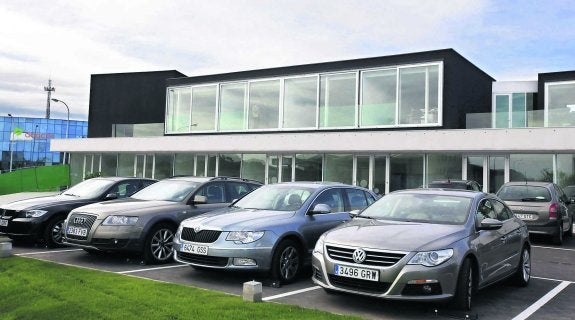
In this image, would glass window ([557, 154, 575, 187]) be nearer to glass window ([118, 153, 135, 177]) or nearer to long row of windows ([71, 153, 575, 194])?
long row of windows ([71, 153, 575, 194])

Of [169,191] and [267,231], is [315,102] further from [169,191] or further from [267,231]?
[267,231]

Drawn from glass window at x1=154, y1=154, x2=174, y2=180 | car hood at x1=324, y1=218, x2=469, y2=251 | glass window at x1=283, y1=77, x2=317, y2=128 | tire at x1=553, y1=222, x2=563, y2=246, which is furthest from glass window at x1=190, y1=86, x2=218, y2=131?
car hood at x1=324, y1=218, x2=469, y2=251

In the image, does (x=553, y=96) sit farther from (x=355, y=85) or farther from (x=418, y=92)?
(x=355, y=85)

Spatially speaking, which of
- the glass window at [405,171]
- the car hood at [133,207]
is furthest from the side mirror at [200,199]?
the glass window at [405,171]

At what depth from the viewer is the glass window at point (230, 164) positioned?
25.2 metres

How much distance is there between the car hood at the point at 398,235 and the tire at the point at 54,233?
6.99 metres

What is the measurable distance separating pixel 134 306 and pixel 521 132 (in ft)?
51.0

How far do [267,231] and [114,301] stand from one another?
238 cm

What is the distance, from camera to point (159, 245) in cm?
950

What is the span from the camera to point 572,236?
16172 mm

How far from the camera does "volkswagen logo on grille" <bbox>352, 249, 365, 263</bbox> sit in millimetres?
6121

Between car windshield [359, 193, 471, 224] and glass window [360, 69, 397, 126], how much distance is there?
45.5 feet

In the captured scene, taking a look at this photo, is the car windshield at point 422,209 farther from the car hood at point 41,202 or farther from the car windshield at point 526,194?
the car windshield at point 526,194

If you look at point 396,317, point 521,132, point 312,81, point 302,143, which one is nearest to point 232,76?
point 312,81
